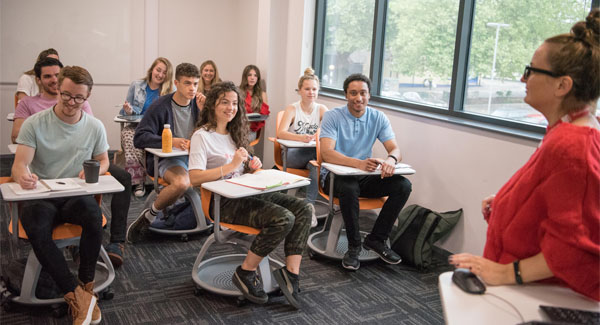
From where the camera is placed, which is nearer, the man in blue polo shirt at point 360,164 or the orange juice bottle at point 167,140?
the man in blue polo shirt at point 360,164

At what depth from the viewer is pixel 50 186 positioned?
2.44m

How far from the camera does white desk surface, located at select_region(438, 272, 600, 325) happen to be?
3.76ft

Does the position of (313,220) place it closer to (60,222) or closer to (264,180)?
(264,180)

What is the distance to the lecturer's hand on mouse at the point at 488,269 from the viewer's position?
50.0 inches

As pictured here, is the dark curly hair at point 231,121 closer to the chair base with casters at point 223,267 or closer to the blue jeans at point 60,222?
the chair base with casters at point 223,267

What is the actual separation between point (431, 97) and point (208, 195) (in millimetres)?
2223

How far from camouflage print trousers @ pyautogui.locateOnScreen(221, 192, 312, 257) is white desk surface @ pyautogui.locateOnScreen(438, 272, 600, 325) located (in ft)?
4.90

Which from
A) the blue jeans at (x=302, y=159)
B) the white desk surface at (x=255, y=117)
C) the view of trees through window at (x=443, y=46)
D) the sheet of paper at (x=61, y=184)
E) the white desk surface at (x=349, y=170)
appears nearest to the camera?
the sheet of paper at (x=61, y=184)

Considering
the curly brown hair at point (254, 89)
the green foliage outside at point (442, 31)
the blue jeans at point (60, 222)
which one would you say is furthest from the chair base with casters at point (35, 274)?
the curly brown hair at point (254, 89)

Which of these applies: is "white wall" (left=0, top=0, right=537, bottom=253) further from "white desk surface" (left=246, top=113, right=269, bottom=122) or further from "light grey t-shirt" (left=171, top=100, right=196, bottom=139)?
"light grey t-shirt" (left=171, top=100, right=196, bottom=139)

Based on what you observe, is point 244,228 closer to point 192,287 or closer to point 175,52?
point 192,287

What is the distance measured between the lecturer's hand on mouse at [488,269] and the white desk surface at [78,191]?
70.0 inches

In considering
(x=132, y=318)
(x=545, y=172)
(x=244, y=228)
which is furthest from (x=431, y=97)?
(x=545, y=172)

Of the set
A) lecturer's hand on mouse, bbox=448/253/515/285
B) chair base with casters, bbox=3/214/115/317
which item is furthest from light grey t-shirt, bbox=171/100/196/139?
lecturer's hand on mouse, bbox=448/253/515/285
